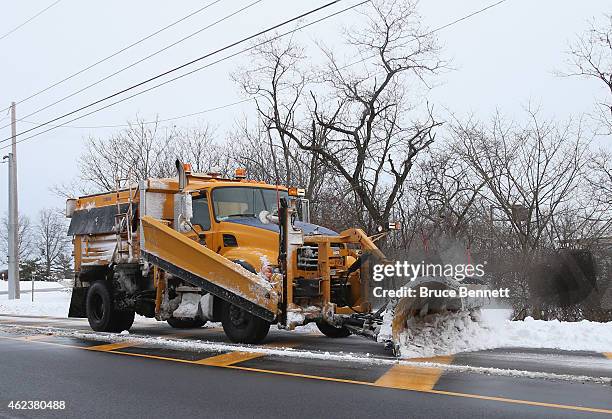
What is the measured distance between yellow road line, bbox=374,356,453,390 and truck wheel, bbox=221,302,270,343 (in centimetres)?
285

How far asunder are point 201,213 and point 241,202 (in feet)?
2.38

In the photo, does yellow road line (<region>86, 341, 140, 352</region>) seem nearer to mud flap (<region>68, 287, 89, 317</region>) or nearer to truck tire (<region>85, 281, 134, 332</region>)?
truck tire (<region>85, 281, 134, 332</region>)

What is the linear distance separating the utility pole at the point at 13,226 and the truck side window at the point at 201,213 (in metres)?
20.3

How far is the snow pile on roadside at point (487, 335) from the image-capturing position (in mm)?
9531

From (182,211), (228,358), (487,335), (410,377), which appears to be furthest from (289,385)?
(182,211)

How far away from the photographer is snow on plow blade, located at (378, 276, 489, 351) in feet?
29.8

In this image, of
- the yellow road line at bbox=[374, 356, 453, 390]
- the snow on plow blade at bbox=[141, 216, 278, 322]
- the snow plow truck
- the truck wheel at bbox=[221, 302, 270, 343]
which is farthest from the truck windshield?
the yellow road line at bbox=[374, 356, 453, 390]

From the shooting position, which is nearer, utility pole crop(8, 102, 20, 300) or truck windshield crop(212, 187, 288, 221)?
truck windshield crop(212, 187, 288, 221)

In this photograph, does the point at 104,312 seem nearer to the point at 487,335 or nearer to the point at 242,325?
the point at 242,325

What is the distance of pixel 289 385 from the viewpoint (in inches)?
290

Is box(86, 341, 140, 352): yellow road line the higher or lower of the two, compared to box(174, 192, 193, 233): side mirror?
lower

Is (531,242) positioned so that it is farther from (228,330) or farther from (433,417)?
(433,417)

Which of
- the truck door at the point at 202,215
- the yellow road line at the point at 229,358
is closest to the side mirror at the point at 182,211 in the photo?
the truck door at the point at 202,215

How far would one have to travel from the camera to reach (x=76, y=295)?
14.4 meters
